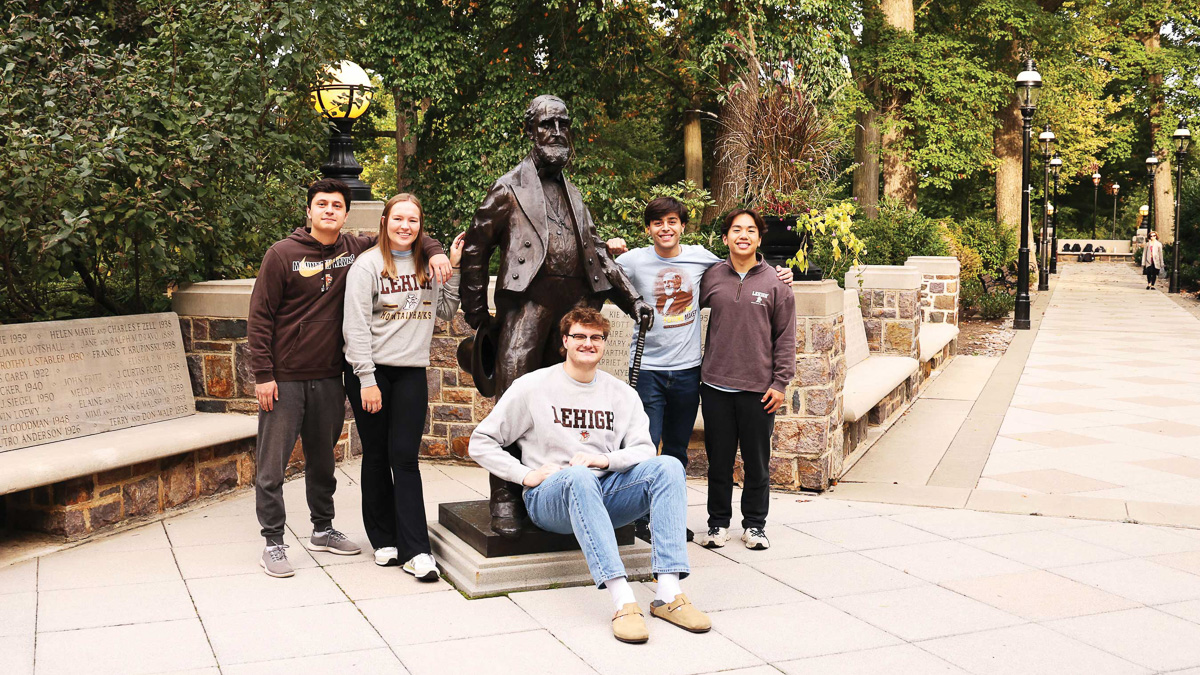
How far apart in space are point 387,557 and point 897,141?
18.4 metres

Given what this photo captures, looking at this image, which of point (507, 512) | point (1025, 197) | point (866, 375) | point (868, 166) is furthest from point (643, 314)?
point (868, 166)

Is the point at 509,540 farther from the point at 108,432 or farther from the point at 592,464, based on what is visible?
the point at 108,432

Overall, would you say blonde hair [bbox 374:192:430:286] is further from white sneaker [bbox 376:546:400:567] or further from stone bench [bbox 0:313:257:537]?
stone bench [bbox 0:313:257:537]

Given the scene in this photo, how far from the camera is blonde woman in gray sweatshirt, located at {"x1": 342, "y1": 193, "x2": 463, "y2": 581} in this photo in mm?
4891

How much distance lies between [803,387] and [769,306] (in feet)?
5.14

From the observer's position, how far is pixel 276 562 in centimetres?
496

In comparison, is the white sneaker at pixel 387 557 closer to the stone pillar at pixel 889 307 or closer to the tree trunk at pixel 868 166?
the stone pillar at pixel 889 307

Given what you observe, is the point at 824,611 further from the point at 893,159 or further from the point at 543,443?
the point at 893,159

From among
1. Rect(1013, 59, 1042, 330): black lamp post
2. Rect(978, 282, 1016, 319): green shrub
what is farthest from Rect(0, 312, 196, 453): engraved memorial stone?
Rect(978, 282, 1016, 319): green shrub

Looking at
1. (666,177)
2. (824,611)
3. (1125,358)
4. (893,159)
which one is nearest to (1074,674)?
(824,611)

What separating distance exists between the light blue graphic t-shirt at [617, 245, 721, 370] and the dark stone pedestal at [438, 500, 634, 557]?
3.38ft

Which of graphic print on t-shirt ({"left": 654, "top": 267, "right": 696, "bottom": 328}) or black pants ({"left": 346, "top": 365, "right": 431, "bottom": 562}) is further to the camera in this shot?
graphic print on t-shirt ({"left": 654, "top": 267, "right": 696, "bottom": 328})

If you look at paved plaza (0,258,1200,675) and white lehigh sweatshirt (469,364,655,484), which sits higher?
white lehigh sweatshirt (469,364,655,484)

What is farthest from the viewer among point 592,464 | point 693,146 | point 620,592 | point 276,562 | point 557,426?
point 693,146
